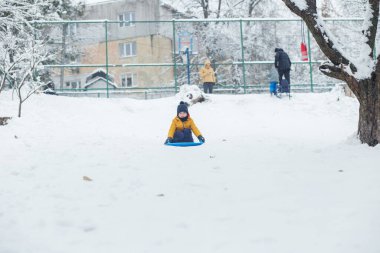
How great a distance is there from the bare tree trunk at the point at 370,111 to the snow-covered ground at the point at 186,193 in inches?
8.5

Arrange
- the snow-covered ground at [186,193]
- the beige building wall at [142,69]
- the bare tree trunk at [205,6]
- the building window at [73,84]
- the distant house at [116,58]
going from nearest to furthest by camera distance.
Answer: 1. the snow-covered ground at [186,193]
2. the distant house at [116,58]
3. the beige building wall at [142,69]
4. the building window at [73,84]
5. the bare tree trunk at [205,6]

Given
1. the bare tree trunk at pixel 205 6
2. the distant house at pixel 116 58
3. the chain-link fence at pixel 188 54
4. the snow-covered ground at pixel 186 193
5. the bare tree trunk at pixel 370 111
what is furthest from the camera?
the bare tree trunk at pixel 205 6

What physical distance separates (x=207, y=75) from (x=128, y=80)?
10.6 ft

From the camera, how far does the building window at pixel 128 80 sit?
14905mm

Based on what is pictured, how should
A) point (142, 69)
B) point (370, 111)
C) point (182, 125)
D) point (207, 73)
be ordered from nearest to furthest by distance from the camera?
point (370, 111) → point (182, 125) → point (207, 73) → point (142, 69)

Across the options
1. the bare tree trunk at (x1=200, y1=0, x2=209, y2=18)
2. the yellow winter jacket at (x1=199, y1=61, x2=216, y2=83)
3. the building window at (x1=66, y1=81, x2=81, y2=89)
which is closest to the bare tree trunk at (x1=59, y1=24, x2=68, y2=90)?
the building window at (x1=66, y1=81, x2=81, y2=89)

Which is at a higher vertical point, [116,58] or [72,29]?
[72,29]

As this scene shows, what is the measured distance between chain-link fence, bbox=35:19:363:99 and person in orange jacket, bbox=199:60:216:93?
1.94 feet

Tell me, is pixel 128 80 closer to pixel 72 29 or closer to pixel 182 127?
pixel 72 29

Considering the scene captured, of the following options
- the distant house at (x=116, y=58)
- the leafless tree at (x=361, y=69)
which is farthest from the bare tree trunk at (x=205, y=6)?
the leafless tree at (x=361, y=69)

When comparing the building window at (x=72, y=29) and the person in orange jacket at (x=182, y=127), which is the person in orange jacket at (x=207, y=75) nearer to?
the building window at (x=72, y=29)

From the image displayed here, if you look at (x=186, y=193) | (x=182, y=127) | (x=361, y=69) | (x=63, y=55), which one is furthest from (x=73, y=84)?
(x=186, y=193)

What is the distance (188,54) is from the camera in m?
13.7

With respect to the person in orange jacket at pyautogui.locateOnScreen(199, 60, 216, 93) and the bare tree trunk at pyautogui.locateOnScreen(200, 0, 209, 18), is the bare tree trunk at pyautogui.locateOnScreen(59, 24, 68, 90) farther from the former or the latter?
the bare tree trunk at pyautogui.locateOnScreen(200, 0, 209, 18)
